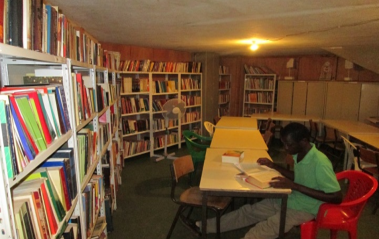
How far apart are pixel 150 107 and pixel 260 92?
3496 millimetres

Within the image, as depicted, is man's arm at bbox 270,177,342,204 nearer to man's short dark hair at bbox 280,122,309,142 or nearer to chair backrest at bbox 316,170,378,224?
chair backrest at bbox 316,170,378,224

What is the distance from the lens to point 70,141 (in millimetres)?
1416

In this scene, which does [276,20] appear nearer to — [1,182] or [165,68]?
[1,182]

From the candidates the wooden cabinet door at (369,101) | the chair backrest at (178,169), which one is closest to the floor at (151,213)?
the chair backrest at (178,169)

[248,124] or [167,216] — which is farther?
[248,124]

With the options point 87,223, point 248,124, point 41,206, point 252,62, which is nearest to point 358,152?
point 248,124

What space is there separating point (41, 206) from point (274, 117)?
5.37 metres

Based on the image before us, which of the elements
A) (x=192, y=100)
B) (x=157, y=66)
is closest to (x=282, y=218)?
(x=157, y=66)

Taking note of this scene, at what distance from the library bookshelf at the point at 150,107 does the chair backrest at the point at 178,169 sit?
7.71 ft

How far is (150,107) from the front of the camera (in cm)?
505

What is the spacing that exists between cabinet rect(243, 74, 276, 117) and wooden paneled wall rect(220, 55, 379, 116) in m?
0.33

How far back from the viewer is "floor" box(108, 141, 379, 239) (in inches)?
102

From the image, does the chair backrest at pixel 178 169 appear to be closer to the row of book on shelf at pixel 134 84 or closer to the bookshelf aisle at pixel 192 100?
the row of book on shelf at pixel 134 84

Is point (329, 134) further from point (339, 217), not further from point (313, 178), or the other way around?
point (313, 178)
